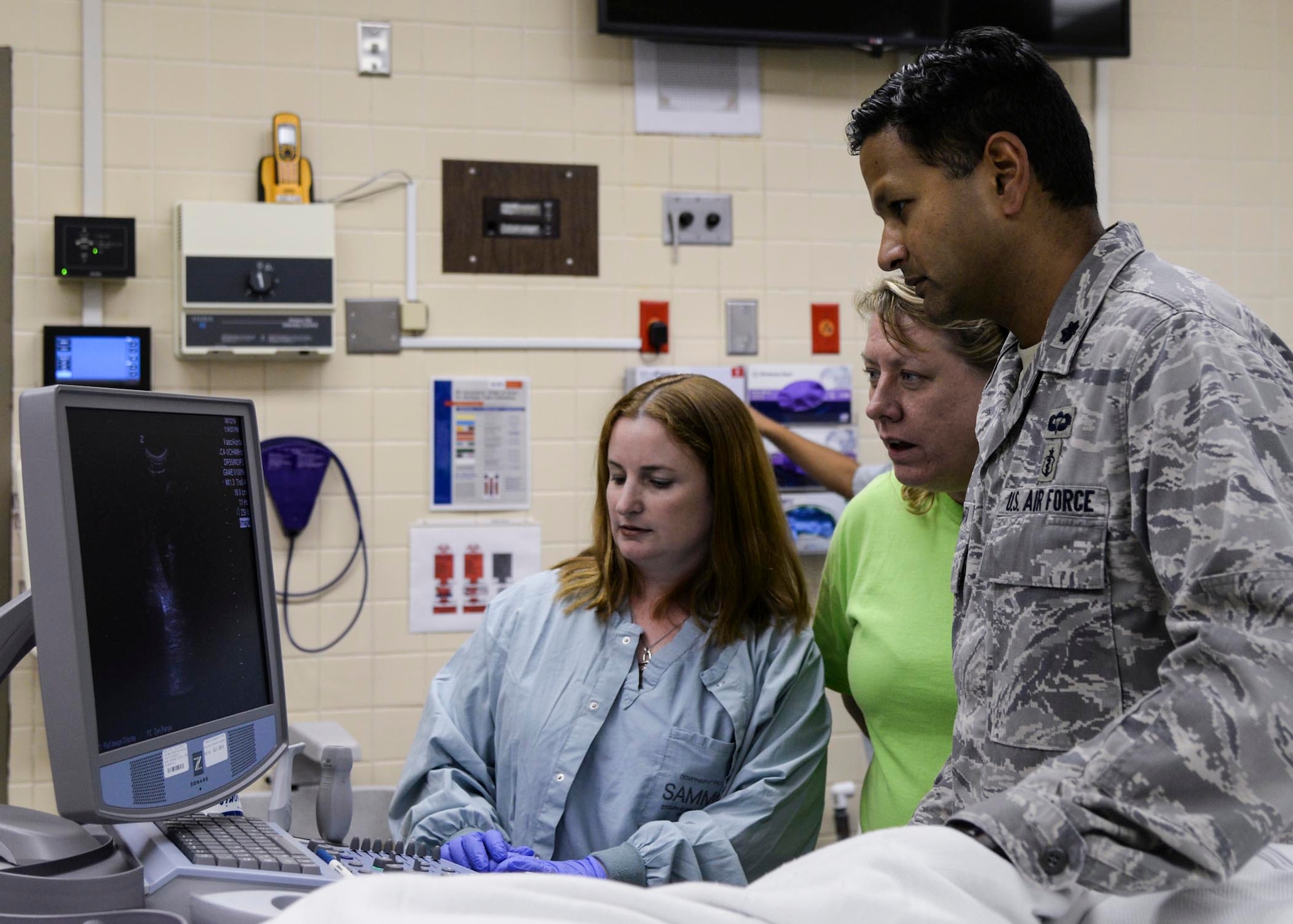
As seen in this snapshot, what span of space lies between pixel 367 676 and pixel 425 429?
2.37 ft

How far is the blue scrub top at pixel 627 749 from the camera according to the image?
1.89 metres

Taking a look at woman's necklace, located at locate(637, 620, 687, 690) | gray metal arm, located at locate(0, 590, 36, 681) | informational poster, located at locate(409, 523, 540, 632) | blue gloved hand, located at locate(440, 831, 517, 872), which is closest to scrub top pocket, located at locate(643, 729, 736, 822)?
woman's necklace, located at locate(637, 620, 687, 690)

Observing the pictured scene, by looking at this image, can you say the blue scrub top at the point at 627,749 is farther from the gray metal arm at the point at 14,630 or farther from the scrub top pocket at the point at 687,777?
the gray metal arm at the point at 14,630

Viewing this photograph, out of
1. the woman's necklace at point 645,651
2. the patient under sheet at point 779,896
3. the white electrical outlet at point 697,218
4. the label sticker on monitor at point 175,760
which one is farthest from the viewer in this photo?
the white electrical outlet at point 697,218

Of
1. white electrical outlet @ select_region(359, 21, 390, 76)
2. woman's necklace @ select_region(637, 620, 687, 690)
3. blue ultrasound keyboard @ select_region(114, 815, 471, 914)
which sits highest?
white electrical outlet @ select_region(359, 21, 390, 76)

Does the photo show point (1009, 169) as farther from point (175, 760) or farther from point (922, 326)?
point (175, 760)

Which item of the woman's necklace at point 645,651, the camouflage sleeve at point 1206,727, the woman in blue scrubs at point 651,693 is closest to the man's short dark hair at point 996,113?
the camouflage sleeve at point 1206,727

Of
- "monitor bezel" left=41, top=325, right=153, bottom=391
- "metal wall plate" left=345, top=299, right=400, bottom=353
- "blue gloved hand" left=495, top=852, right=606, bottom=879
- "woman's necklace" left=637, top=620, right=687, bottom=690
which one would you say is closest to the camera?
"blue gloved hand" left=495, top=852, right=606, bottom=879

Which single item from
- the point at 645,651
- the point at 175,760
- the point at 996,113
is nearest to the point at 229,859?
the point at 175,760

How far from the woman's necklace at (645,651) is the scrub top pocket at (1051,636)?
0.89 meters

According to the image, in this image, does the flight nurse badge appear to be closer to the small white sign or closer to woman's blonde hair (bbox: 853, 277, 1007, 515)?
woman's blonde hair (bbox: 853, 277, 1007, 515)

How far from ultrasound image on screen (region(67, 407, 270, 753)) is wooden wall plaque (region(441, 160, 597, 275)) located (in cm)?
217

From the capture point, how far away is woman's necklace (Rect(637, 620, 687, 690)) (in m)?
2.02

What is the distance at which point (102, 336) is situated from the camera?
128 inches
